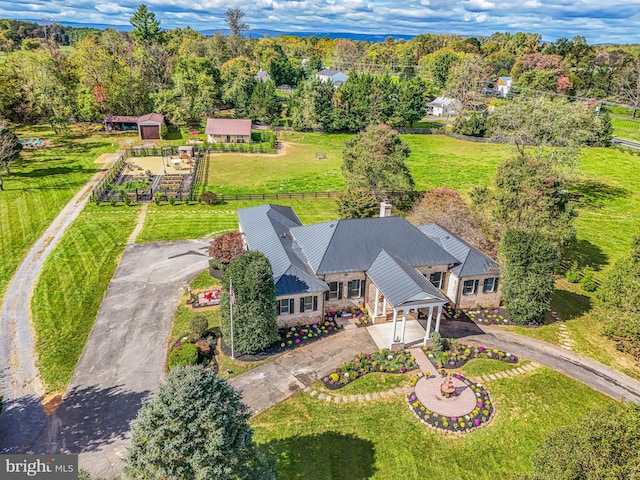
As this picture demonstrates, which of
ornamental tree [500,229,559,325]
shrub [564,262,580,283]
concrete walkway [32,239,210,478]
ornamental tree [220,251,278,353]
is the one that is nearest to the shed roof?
concrete walkway [32,239,210,478]

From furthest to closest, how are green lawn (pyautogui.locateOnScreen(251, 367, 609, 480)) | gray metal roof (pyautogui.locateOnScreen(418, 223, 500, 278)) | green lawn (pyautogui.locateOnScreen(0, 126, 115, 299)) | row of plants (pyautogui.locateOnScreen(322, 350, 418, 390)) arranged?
green lawn (pyautogui.locateOnScreen(0, 126, 115, 299)), gray metal roof (pyautogui.locateOnScreen(418, 223, 500, 278)), row of plants (pyautogui.locateOnScreen(322, 350, 418, 390)), green lawn (pyautogui.locateOnScreen(251, 367, 609, 480))

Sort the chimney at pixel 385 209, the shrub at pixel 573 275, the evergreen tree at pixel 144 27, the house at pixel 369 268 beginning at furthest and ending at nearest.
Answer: the evergreen tree at pixel 144 27 → the shrub at pixel 573 275 → the chimney at pixel 385 209 → the house at pixel 369 268

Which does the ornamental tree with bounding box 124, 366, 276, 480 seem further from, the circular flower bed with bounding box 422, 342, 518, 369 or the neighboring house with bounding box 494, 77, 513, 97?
the neighboring house with bounding box 494, 77, 513, 97

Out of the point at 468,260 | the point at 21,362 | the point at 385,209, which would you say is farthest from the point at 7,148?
the point at 468,260

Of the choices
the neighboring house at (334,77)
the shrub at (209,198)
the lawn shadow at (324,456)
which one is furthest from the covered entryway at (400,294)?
the neighboring house at (334,77)

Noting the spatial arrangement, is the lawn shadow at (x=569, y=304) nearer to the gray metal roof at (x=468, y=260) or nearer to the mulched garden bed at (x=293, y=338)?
the gray metal roof at (x=468, y=260)

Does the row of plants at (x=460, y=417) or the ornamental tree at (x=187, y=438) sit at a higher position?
the ornamental tree at (x=187, y=438)
